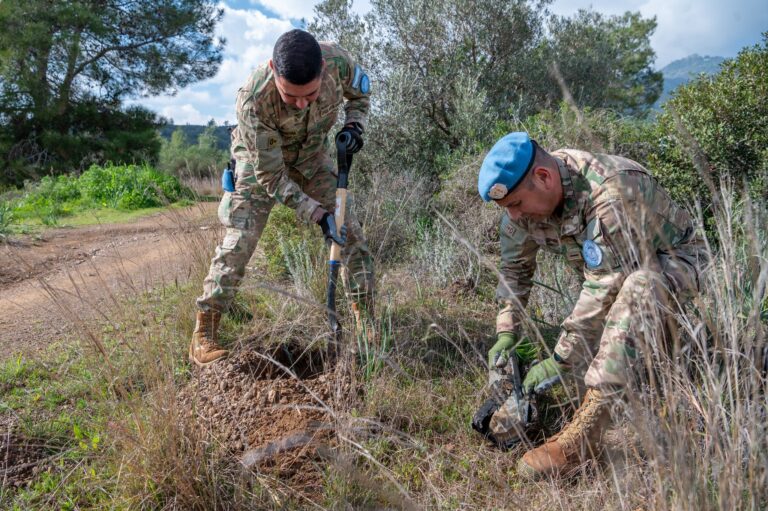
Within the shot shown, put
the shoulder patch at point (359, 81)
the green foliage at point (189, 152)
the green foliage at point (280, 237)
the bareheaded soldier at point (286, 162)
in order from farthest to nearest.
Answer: the green foliage at point (189, 152) → the green foliage at point (280, 237) → the shoulder patch at point (359, 81) → the bareheaded soldier at point (286, 162)

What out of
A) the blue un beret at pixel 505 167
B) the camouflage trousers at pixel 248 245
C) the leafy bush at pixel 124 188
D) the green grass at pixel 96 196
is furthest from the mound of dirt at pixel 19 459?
the leafy bush at pixel 124 188

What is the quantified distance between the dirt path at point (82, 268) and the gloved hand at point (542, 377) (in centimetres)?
167

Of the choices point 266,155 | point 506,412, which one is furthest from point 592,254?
point 266,155

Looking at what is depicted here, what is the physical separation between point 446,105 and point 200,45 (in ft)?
33.8

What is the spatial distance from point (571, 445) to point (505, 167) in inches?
43.9

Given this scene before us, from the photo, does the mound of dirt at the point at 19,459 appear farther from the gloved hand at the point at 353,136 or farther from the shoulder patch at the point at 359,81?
the shoulder patch at the point at 359,81

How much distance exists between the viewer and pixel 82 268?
495 centimetres

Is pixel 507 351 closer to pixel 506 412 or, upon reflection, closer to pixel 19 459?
pixel 506 412

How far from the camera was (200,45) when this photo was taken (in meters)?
14.1

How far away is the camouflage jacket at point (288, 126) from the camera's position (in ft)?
9.13

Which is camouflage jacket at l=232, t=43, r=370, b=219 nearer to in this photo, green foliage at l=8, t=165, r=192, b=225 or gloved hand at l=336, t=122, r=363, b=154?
gloved hand at l=336, t=122, r=363, b=154

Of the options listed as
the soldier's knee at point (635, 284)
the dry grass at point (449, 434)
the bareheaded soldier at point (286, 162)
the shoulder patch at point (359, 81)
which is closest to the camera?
the dry grass at point (449, 434)

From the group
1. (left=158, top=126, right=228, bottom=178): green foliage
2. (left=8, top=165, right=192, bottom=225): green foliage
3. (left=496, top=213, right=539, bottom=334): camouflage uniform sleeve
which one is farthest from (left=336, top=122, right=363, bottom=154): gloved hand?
(left=158, top=126, right=228, bottom=178): green foliage

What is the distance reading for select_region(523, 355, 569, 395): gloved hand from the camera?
218 centimetres
